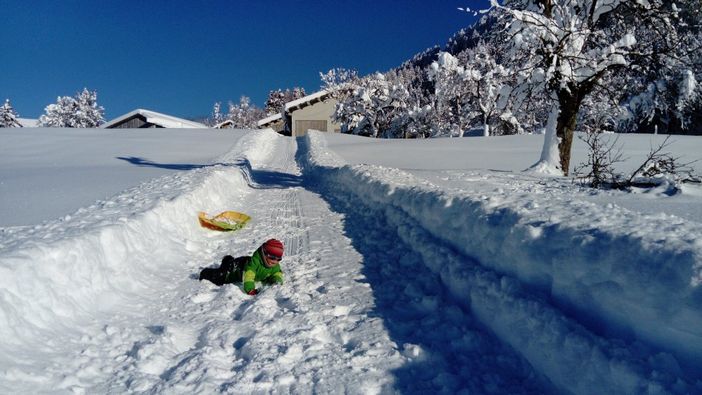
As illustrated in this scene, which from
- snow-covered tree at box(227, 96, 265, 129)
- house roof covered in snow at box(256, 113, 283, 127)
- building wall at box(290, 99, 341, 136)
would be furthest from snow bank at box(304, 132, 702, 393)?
snow-covered tree at box(227, 96, 265, 129)

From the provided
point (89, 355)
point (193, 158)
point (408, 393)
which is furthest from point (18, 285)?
point (193, 158)

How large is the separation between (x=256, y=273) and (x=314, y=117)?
49.1 meters

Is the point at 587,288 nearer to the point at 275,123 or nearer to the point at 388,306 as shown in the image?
the point at 388,306

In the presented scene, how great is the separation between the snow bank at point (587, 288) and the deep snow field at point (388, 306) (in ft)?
0.04

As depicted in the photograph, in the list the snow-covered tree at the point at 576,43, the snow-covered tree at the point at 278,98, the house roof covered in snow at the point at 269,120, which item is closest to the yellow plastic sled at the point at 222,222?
the snow-covered tree at the point at 576,43

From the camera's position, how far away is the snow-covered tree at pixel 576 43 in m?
11.0

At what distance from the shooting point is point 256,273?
4770 mm

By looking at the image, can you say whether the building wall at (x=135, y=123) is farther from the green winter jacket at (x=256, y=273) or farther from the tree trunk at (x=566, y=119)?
the green winter jacket at (x=256, y=273)

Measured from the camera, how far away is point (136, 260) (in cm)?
520

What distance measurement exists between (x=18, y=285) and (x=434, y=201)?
4.72 meters

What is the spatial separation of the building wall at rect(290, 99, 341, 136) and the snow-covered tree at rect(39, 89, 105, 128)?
41.5m

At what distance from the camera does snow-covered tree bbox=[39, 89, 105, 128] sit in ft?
233

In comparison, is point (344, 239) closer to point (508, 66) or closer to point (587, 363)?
point (587, 363)

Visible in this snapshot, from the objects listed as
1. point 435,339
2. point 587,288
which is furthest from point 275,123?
point 587,288
